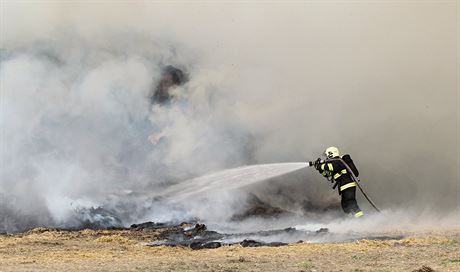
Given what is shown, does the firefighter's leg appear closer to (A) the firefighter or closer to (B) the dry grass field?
(A) the firefighter

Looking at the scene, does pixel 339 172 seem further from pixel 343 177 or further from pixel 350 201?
pixel 350 201

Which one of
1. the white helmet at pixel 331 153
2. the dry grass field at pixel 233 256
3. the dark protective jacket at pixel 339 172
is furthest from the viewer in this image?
the white helmet at pixel 331 153

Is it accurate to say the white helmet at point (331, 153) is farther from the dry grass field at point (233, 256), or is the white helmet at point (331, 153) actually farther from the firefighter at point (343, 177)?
the dry grass field at point (233, 256)

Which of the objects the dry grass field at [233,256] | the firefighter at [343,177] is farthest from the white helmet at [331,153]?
the dry grass field at [233,256]

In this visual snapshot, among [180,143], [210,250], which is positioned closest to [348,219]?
[210,250]

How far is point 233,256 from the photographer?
959cm

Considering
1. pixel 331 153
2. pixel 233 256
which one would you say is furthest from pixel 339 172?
pixel 233 256

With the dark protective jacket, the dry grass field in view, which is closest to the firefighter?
the dark protective jacket

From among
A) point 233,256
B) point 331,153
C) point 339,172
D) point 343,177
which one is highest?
point 331,153

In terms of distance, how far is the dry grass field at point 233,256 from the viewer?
820cm

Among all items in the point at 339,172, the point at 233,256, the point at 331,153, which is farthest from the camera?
the point at 331,153

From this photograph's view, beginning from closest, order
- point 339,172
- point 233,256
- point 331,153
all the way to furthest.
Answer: point 233,256
point 339,172
point 331,153

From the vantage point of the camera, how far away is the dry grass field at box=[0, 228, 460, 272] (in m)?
8.20

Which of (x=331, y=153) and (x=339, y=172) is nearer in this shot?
(x=339, y=172)
